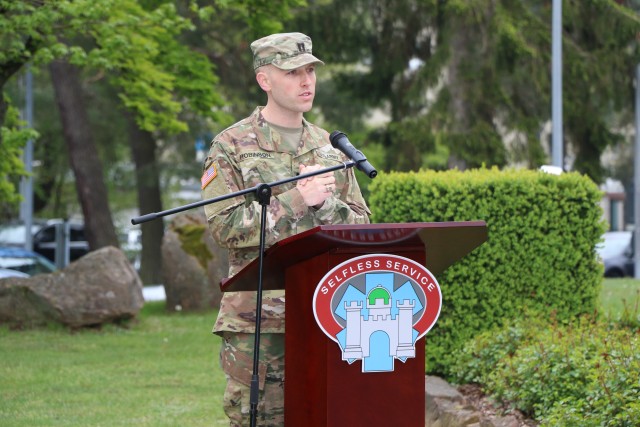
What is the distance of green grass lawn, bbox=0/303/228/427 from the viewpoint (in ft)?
28.0

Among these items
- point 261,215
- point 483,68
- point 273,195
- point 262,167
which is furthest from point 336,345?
point 483,68

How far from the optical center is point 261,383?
170 inches

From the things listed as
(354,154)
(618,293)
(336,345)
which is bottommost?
(618,293)

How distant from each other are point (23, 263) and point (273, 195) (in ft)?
63.7

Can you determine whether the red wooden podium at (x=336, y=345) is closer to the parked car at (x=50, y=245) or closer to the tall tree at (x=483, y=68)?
the tall tree at (x=483, y=68)

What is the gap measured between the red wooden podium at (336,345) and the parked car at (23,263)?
19.2 meters

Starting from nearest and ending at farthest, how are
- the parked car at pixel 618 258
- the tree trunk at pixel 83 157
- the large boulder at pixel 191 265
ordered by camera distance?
1. the large boulder at pixel 191 265
2. the tree trunk at pixel 83 157
3. the parked car at pixel 618 258

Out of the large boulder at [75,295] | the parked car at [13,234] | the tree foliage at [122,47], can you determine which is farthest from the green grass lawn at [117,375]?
the parked car at [13,234]

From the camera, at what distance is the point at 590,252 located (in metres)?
8.93

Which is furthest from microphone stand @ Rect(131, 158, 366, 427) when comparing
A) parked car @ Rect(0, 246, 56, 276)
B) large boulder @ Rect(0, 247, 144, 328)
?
parked car @ Rect(0, 246, 56, 276)

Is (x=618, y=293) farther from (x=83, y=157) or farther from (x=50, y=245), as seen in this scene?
(x=50, y=245)

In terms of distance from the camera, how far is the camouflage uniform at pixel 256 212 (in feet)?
13.8

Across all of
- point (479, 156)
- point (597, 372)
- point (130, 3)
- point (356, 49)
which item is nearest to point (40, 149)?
point (356, 49)

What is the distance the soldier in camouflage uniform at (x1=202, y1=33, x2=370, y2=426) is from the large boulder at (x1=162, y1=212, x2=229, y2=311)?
11933 millimetres
